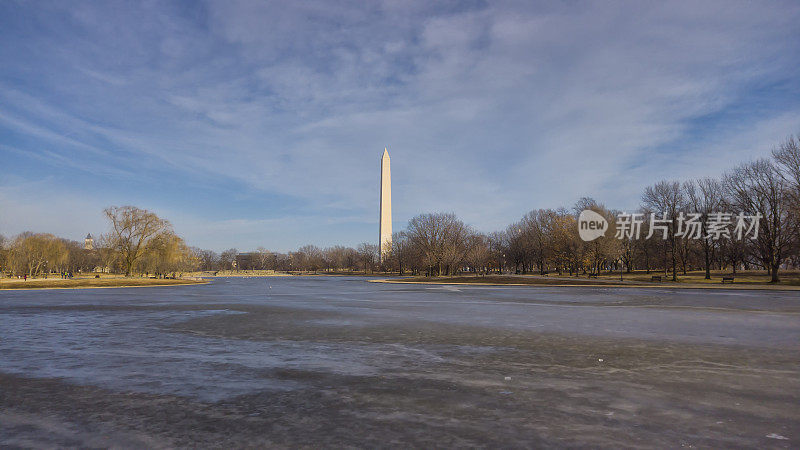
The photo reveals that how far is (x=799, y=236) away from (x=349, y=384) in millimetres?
57859

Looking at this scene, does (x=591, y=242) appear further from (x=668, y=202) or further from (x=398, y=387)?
(x=398, y=387)

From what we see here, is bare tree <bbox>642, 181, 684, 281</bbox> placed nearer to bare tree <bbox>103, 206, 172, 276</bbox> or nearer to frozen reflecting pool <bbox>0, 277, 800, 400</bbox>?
frozen reflecting pool <bbox>0, 277, 800, 400</bbox>

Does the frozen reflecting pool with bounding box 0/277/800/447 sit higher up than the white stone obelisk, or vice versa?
the white stone obelisk

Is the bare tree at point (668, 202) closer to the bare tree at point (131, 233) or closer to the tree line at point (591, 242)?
the tree line at point (591, 242)

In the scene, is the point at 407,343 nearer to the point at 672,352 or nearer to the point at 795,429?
the point at 672,352

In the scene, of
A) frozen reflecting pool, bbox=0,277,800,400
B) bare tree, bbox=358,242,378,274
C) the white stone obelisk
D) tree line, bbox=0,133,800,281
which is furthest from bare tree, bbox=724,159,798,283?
bare tree, bbox=358,242,378,274

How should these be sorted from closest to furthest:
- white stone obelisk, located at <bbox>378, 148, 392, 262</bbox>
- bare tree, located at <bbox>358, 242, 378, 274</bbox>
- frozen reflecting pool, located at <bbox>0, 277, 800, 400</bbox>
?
frozen reflecting pool, located at <bbox>0, 277, 800, 400</bbox> < white stone obelisk, located at <bbox>378, 148, 392, 262</bbox> < bare tree, located at <bbox>358, 242, 378, 274</bbox>

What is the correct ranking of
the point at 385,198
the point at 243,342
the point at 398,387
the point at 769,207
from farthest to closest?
the point at 385,198, the point at 769,207, the point at 243,342, the point at 398,387

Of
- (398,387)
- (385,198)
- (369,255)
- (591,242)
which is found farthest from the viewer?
(369,255)

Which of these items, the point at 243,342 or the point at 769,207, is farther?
the point at 769,207

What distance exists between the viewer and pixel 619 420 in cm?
540

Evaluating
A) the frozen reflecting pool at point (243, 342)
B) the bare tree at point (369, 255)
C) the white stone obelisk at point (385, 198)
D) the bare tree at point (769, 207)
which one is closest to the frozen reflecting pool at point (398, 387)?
the frozen reflecting pool at point (243, 342)

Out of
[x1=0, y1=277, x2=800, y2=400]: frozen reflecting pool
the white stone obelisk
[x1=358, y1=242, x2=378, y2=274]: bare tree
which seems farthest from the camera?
[x1=358, y1=242, x2=378, y2=274]: bare tree

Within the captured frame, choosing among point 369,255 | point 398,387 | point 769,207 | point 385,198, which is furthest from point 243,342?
point 369,255
